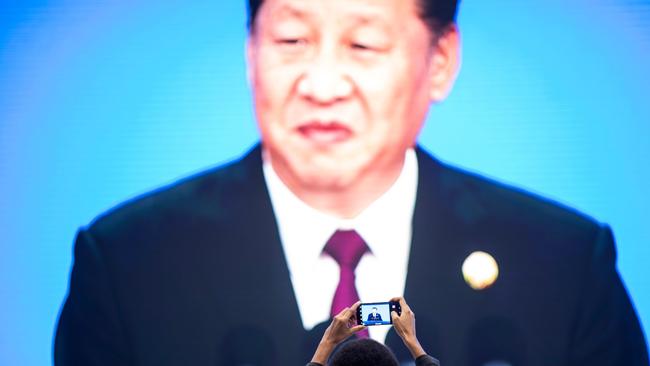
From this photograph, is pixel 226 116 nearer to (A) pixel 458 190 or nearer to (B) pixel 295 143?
(B) pixel 295 143

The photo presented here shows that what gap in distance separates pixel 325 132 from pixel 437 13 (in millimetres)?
567

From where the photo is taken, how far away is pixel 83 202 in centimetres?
336

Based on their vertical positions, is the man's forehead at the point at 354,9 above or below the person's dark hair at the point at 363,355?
above

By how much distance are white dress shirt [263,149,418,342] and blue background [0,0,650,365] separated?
0.67 ft

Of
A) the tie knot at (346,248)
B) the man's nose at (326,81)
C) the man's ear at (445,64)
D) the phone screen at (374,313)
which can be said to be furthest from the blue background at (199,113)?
the phone screen at (374,313)

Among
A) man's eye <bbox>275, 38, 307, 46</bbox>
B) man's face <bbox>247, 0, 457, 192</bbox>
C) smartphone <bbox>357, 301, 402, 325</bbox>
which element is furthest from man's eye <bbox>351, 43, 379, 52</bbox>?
smartphone <bbox>357, 301, 402, 325</bbox>

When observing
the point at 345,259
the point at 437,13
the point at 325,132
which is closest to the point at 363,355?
the point at 345,259

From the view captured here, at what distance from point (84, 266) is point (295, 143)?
2.74 feet

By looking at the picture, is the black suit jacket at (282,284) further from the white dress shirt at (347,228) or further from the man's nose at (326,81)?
the man's nose at (326,81)

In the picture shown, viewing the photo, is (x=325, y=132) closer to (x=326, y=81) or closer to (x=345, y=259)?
(x=326, y=81)

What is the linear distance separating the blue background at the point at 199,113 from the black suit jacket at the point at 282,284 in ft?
0.23

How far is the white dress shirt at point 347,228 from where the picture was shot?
10.3 feet

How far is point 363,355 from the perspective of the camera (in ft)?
5.65

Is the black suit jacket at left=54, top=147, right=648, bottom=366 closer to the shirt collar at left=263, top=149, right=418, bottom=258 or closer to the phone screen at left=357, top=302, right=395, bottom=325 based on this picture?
the shirt collar at left=263, top=149, right=418, bottom=258
